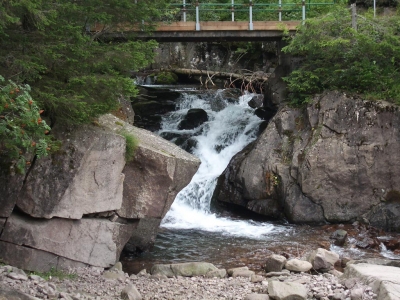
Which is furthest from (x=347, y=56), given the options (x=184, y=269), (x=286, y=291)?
(x=286, y=291)

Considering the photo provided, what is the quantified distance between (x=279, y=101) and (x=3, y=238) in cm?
1185

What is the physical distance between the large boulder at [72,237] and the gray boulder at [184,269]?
2.98 ft

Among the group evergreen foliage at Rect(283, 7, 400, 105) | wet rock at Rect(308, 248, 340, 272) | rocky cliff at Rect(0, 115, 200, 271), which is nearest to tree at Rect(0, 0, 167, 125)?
rocky cliff at Rect(0, 115, 200, 271)

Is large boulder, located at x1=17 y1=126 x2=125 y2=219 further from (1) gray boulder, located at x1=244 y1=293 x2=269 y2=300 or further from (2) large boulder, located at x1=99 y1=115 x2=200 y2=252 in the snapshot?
(1) gray boulder, located at x1=244 y1=293 x2=269 y2=300

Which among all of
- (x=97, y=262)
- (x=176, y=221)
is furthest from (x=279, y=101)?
(x=97, y=262)

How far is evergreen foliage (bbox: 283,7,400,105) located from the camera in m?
15.4

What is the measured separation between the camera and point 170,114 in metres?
20.4

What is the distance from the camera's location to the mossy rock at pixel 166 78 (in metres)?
27.0

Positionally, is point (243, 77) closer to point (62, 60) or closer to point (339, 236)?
point (339, 236)

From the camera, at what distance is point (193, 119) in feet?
64.6

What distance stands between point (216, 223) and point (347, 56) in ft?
20.6

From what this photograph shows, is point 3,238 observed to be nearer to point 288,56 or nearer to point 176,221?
point 176,221

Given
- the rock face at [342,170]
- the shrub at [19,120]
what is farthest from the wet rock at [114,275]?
the rock face at [342,170]

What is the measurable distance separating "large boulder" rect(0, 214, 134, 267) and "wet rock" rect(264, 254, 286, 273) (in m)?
3.05
